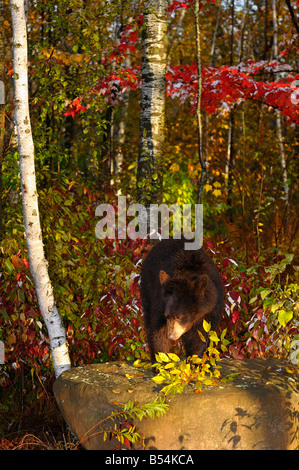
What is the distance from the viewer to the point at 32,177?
4.66 metres

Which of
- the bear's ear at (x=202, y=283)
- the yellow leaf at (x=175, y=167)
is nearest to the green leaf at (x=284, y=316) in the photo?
the bear's ear at (x=202, y=283)

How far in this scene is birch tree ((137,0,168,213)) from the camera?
6609 mm

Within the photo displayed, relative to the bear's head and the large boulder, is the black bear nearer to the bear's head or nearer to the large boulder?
the bear's head

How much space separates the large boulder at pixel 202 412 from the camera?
3.93 meters

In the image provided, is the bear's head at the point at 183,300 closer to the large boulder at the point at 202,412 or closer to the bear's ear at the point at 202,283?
the bear's ear at the point at 202,283

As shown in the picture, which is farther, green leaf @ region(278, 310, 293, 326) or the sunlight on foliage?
green leaf @ region(278, 310, 293, 326)

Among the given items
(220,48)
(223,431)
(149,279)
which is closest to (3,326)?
(149,279)

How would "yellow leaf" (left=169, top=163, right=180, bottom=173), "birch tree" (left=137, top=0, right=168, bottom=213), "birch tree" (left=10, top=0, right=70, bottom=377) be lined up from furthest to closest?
"yellow leaf" (left=169, top=163, right=180, bottom=173)
"birch tree" (left=137, top=0, right=168, bottom=213)
"birch tree" (left=10, top=0, right=70, bottom=377)

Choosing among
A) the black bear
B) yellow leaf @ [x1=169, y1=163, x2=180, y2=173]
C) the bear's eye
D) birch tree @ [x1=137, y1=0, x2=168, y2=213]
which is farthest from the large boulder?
yellow leaf @ [x1=169, y1=163, x2=180, y2=173]

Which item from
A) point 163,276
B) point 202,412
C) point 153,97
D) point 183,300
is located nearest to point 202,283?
point 183,300

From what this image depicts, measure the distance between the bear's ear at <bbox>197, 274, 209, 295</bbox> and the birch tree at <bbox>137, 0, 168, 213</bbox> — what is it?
7.86ft

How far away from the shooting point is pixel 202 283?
422cm

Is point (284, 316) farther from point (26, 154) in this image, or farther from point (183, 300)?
point (26, 154)

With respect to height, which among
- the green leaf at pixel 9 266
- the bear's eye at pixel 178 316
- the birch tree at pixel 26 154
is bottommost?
the bear's eye at pixel 178 316
